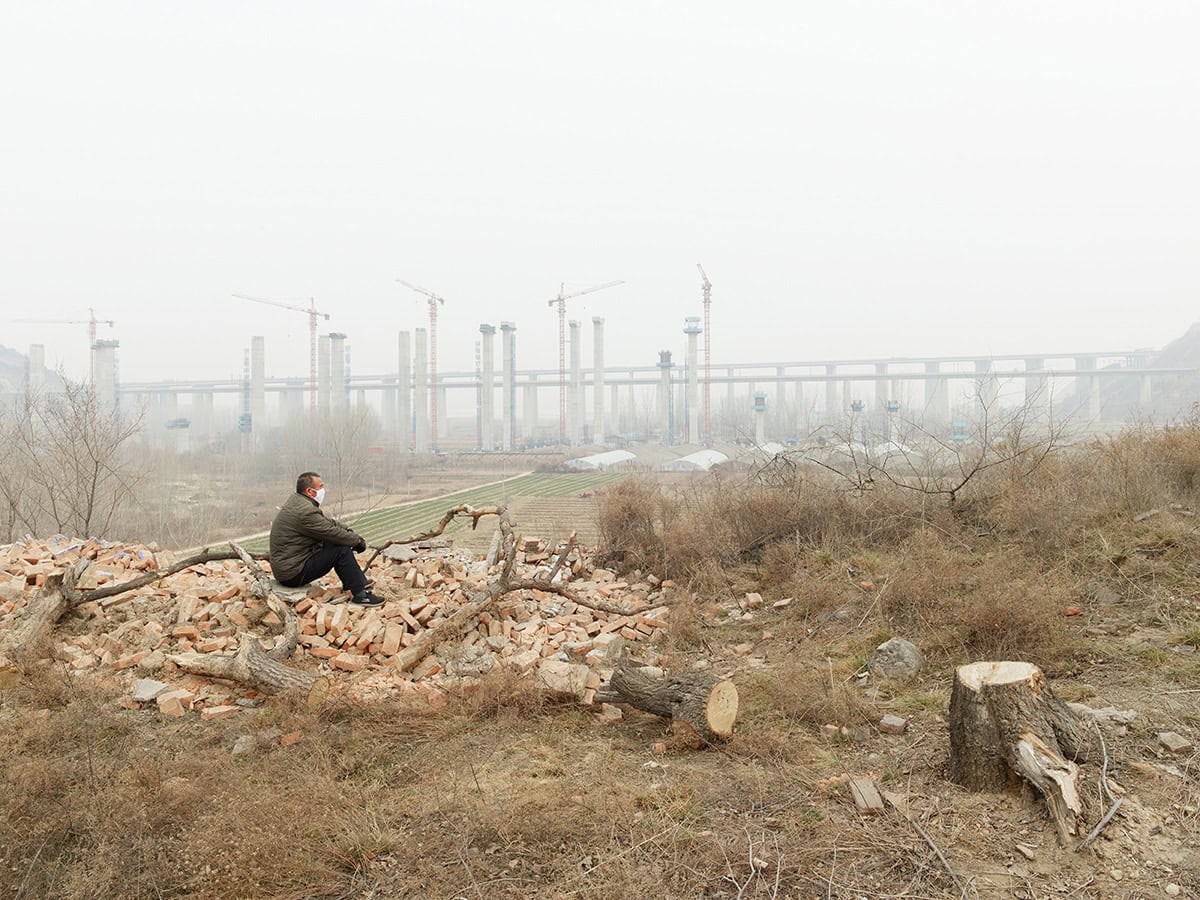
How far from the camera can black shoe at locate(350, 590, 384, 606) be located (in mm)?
7234

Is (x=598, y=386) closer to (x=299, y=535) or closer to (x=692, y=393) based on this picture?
(x=692, y=393)

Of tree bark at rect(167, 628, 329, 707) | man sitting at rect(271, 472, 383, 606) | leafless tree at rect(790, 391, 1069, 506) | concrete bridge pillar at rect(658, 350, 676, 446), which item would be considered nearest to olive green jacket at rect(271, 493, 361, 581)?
man sitting at rect(271, 472, 383, 606)

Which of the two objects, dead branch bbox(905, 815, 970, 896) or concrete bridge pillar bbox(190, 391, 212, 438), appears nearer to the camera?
dead branch bbox(905, 815, 970, 896)

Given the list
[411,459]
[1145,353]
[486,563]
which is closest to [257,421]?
[411,459]

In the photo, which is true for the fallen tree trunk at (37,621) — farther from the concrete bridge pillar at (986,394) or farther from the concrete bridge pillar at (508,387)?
the concrete bridge pillar at (508,387)

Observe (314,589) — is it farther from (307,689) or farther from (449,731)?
(449,731)

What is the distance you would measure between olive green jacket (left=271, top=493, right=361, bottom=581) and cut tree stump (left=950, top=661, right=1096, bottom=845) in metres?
5.42

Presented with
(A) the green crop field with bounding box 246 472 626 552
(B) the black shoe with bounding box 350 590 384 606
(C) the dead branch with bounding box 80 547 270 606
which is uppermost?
(C) the dead branch with bounding box 80 547 270 606

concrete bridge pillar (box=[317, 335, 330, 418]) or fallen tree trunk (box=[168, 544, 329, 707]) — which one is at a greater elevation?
concrete bridge pillar (box=[317, 335, 330, 418])

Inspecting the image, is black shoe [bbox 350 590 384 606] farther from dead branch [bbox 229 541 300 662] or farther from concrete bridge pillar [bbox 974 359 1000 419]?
concrete bridge pillar [bbox 974 359 1000 419]

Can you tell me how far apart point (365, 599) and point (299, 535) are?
0.91m

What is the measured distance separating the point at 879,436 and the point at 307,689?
10382 mm

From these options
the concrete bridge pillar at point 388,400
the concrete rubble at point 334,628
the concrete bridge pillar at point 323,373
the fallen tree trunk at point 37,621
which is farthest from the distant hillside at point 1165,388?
the concrete bridge pillar at point 388,400

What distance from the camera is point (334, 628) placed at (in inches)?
268
